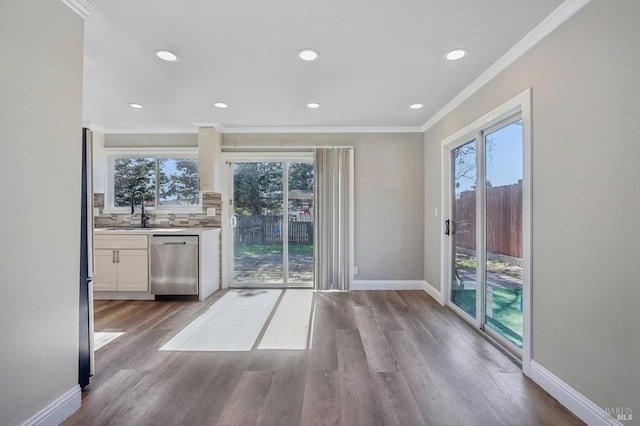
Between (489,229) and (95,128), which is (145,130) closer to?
(95,128)

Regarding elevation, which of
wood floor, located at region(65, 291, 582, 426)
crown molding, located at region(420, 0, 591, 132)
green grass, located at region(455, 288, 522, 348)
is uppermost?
crown molding, located at region(420, 0, 591, 132)

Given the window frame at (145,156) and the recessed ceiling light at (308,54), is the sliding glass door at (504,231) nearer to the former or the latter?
the recessed ceiling light at (308,54)

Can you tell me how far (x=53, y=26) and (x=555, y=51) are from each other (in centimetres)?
296

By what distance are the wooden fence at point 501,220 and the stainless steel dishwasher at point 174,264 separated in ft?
11.1

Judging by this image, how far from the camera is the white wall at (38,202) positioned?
1.36 m

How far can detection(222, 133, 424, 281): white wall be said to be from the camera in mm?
4363

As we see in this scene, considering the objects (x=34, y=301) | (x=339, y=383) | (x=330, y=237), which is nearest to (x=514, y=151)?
(x=339, y=383)

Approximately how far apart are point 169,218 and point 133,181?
85 centimetres

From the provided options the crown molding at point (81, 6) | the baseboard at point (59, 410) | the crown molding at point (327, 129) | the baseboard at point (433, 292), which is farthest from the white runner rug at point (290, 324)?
the crown molding at point (81, 6)

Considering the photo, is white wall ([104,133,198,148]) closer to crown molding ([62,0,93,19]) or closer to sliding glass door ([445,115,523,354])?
crown molding ([62,0,93,19])

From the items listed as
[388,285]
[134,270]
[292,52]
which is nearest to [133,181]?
[134,270]

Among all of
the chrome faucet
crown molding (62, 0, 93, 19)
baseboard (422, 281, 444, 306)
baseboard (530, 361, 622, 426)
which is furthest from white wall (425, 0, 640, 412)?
the chrome faucet

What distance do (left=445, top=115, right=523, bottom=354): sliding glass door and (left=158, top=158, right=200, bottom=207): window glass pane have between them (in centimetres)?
374

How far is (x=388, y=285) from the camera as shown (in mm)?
4344
